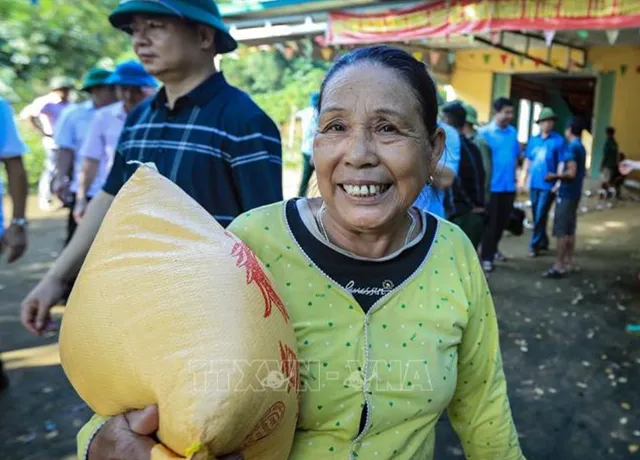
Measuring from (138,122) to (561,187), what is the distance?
5858 millimetres

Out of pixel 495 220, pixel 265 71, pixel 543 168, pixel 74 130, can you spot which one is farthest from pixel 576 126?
pixel 265 71

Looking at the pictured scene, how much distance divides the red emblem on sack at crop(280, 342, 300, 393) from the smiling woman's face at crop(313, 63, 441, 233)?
364 millimetres

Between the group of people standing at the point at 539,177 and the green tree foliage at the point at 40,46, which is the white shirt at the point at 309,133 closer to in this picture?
the group of people standing at the point at 539,177

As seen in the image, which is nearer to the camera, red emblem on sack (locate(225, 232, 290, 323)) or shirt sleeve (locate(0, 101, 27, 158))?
red emblem on sack (locate(225, 232, 290, 323))

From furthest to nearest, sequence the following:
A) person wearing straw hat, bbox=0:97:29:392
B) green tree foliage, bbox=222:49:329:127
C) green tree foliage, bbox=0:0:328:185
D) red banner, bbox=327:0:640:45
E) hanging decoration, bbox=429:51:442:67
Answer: green tree foliage, bbox=222:49:329:127, green tree foliage, bbox=0:0:328:185, hanging decoration, bbox=429:51:442:67, red banner, bbox=327:0:640:45, person wearing straw hat, bbox=0:97:29:392

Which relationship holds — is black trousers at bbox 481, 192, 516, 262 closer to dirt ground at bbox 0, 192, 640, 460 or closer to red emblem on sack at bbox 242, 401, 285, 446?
dirt ground at bbox 0, 192, 640, 460

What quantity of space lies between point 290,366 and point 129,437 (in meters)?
0.32

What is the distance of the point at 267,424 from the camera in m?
1.07

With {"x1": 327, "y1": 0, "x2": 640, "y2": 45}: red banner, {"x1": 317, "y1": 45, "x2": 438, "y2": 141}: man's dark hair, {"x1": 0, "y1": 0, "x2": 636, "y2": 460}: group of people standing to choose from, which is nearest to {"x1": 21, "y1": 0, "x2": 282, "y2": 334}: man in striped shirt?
{"x1": 0, "y1": 0, "x2": 636, "y2": 460}: group of people standing

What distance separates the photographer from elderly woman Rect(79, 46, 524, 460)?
4.28 feet

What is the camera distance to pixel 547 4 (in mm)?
6293

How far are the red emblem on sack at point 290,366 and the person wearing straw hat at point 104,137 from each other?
3.83 metres

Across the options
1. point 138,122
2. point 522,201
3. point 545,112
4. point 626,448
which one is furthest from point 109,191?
point 522,201

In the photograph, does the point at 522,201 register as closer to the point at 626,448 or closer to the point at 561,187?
the point at 561,187
